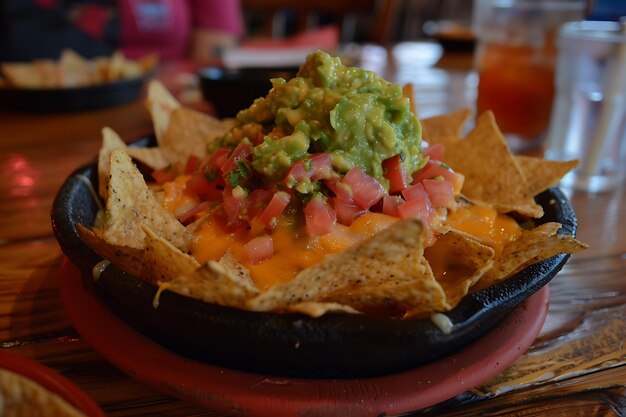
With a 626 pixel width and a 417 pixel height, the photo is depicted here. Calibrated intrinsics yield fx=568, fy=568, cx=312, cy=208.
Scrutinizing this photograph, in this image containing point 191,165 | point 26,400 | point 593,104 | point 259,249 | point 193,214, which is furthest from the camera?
point 593,104

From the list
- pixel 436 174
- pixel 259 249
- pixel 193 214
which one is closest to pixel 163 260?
pixel 259 249

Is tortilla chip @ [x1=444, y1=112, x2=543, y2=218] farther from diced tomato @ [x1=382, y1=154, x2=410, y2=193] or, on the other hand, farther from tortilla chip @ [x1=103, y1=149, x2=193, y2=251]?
tortilla chip @ [x1=103, y1=149, x2=193, y2=251]

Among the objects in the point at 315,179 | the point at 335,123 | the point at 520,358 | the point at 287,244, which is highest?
the point at 335,123

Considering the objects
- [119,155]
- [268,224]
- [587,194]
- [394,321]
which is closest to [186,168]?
[119,155]

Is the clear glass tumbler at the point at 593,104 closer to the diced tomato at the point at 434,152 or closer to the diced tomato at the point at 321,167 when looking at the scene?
the diced tomato at the point at 434,152

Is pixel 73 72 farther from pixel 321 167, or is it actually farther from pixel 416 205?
pixel 416 205

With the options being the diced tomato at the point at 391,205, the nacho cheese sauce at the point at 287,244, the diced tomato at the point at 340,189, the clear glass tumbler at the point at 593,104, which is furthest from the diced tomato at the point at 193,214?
the clear glass tumbler at the point at 593,104

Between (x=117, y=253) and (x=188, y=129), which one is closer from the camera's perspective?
(x=117, y=253)
